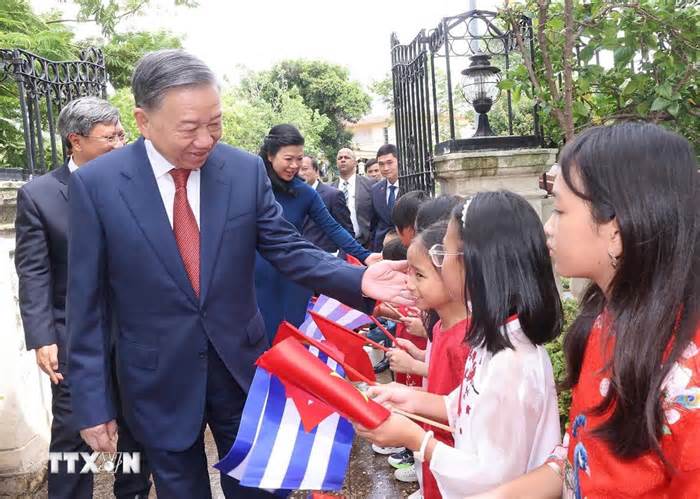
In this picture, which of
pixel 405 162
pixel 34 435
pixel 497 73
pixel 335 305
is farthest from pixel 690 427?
pixel 405 162

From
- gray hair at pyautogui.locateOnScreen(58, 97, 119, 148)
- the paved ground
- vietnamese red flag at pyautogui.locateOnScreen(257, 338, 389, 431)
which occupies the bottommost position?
the paved ground

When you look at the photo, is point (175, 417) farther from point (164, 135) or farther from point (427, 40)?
point (427, 40)

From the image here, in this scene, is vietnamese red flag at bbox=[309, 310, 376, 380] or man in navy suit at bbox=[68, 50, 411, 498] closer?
man in navy suit at bbox=[68, 50, 411, 498]

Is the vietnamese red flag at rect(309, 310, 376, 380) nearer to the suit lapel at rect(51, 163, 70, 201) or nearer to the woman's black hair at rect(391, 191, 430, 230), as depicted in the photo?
the woman's black hair at rect(391, 191, 430, 230)

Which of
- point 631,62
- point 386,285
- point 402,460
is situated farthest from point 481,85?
point 402,460

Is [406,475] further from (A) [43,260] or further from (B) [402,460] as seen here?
(A) [43,260]

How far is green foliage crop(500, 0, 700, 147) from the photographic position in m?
3.14

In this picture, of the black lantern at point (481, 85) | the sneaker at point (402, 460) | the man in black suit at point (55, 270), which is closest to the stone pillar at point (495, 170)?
the black lantern at point (481, 85)

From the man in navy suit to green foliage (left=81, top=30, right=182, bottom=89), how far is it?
12.7 metres

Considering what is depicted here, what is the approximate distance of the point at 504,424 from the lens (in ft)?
5.45

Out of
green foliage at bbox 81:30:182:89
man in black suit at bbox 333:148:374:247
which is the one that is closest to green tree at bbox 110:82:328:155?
green foliage at bbox 81:30:182:89

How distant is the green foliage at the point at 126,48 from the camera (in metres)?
14.0

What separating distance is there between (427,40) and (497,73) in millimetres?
640

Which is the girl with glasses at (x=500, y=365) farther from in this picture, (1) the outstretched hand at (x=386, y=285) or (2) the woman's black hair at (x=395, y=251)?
(2) the woman's black hair at (x=395, y=251)
